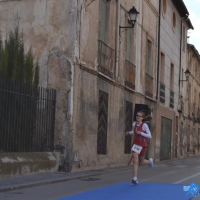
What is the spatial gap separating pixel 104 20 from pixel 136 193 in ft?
32.6

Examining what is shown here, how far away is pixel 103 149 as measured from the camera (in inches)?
721

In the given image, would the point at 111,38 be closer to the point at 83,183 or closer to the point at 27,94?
the point at 27,94

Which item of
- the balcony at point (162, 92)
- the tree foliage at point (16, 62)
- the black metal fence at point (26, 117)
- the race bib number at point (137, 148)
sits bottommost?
the race bib number at point (137, 148)

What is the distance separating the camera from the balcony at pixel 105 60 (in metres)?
17.8

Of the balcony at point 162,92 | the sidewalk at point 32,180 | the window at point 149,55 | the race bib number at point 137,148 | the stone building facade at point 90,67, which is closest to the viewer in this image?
the sidewalk at point 32,180

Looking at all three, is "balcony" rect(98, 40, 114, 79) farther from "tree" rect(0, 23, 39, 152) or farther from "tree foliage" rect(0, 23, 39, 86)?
"tree foliage" rect(0, 23, 39, 86)

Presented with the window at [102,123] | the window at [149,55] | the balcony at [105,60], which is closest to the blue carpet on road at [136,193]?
the window at [102,123]

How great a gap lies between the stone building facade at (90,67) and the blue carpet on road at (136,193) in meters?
4.23

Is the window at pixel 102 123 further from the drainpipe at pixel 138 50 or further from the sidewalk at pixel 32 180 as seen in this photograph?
the drainpipe at pixel 138 50

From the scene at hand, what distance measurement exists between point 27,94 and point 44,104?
1069 mm

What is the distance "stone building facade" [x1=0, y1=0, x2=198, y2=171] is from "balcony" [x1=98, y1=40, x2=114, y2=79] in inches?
1.4

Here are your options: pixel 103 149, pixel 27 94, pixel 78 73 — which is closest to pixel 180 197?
pixel 27 94

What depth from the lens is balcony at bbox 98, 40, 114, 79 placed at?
17812 mm

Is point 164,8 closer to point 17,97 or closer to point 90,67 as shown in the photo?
point 90,67
